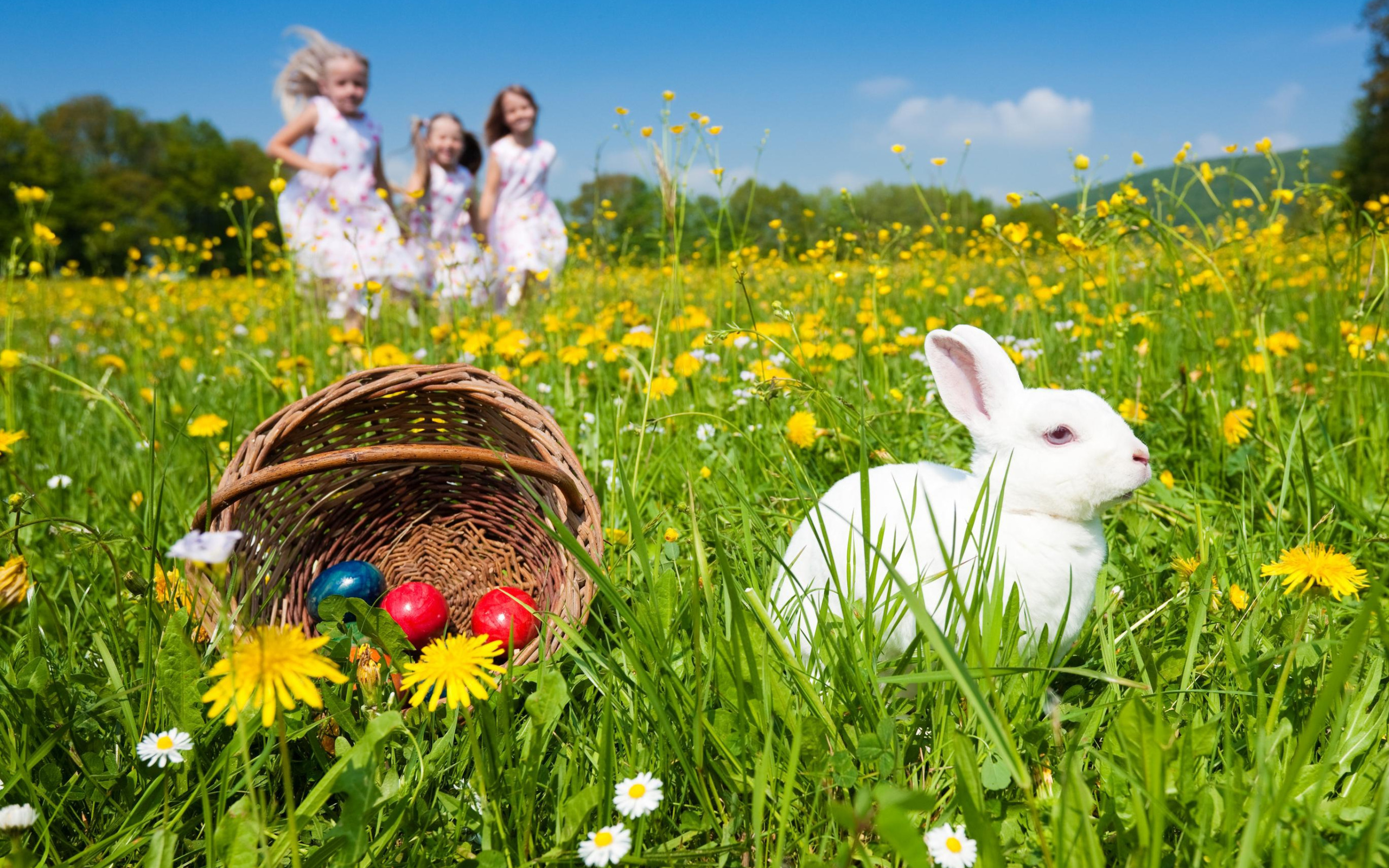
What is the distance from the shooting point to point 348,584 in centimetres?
188

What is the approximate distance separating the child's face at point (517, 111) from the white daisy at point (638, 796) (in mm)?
7152

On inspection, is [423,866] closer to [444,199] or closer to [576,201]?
[576,201]

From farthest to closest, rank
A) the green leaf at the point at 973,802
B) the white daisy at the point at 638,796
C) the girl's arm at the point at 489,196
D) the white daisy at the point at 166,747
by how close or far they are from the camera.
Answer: the girl's arm at the point at 489,196
the white daisy at the point at 166,747
the white daisy at the point at 638,796
the green leaf at the point at 973,802

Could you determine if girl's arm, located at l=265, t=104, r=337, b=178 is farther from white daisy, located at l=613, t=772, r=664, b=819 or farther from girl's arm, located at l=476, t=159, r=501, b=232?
white daisy, located at l=613, t=772, r=664, b=819

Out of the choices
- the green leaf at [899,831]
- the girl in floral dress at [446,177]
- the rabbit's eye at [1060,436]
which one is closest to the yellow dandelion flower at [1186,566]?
the rabbit's eye at [1060,436]

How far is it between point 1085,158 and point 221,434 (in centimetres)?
268

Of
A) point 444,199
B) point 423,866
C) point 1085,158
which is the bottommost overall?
point 423,866

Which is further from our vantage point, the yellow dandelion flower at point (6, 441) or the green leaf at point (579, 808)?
the yellow dandelion flower at point (6, 441)

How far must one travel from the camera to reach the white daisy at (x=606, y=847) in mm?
924

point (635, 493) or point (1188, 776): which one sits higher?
point (635, 493)

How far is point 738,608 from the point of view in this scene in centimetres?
101

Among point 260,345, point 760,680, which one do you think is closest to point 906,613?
point 760,680

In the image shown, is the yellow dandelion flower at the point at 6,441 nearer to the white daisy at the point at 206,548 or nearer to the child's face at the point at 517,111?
the white daisy at the point at 206,548

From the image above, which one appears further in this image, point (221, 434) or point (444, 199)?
point (444, 199)
